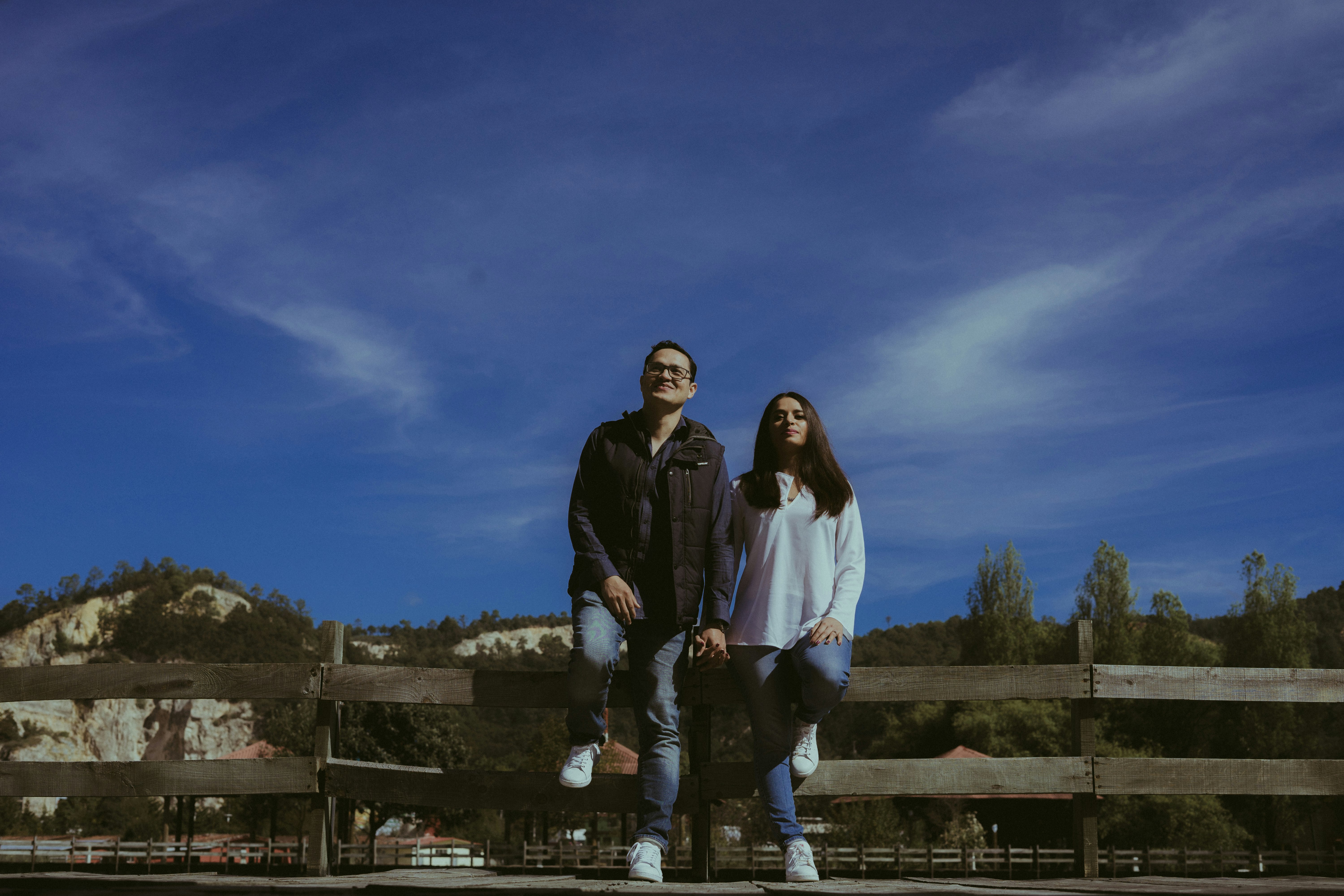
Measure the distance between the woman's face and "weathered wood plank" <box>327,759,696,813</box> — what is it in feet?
4.88

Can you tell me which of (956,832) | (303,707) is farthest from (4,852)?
(303,707)

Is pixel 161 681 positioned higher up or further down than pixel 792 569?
further down

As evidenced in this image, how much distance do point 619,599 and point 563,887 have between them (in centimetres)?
117

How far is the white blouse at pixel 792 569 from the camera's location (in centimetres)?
385

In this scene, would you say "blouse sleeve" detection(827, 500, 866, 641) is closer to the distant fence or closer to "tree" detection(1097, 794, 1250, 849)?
the distant fence

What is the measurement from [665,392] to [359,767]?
219cm

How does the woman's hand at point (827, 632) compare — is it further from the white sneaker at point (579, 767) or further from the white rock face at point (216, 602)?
the white rock face at point (216, 602)

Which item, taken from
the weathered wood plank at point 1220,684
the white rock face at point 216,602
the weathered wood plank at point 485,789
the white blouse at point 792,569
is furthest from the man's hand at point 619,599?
the white rock face at point 216,602

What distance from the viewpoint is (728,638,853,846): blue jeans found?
370 cm

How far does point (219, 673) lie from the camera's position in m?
4.55

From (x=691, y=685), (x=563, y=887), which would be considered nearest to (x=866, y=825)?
(x=691, y=685)

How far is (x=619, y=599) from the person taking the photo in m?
3.74

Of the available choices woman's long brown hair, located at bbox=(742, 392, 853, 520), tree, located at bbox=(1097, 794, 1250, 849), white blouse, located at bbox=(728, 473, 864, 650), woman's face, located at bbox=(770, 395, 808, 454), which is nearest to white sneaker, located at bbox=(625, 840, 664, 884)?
white blouse, located at bbox=(728, 473, 864, 650)

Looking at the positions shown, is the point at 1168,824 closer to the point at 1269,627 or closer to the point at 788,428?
the point at 1269,627
